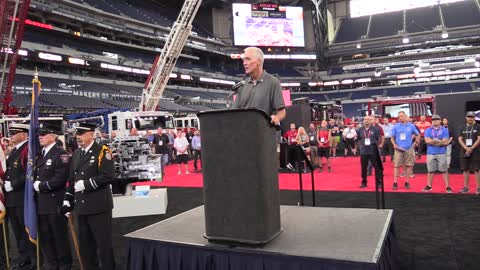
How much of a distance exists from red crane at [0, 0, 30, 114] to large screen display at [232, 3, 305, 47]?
22932 millimetres

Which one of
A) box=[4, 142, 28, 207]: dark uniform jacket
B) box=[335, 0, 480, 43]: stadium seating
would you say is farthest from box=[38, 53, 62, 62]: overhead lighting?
box=[335, 0, 480, 43]: stadium seating

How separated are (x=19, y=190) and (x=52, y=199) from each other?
907 millimetres

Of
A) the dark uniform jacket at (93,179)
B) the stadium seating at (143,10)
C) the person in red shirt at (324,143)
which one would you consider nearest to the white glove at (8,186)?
the dark uniform jacket at (93,179)

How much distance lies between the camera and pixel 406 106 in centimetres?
1764

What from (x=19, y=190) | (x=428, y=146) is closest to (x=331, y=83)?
(x=428, y=146)

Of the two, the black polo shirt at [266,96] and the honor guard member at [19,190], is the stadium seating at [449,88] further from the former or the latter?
the honor guard member at [19,190]

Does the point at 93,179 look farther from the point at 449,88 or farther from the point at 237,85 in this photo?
the point at 449,88

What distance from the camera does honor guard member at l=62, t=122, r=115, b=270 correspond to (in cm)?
Result: 373

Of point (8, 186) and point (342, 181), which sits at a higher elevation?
point (8, 186)

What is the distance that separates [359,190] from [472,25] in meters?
38.3

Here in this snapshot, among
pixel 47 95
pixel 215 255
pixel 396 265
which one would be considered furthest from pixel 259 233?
pixel 47 95

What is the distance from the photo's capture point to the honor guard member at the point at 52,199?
163 inches

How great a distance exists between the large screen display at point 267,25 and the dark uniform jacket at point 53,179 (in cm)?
3228

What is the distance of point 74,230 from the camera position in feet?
15.5
